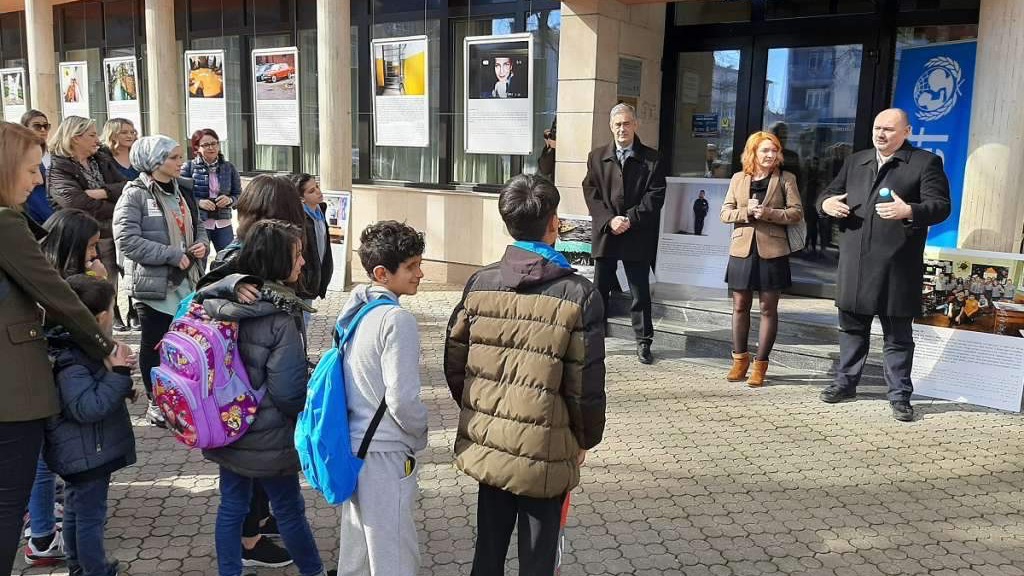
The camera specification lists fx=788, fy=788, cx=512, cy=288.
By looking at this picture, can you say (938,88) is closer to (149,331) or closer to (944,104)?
(944,104)

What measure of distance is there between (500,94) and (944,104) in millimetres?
4447

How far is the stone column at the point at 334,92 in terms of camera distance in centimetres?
927

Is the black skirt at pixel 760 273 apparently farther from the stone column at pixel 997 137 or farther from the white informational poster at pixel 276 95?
the white informational poster at pixel 276 95

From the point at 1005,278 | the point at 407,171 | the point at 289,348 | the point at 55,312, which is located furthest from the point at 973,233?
the point at 407,171

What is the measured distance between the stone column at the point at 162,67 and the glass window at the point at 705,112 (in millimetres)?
7289

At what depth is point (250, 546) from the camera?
3369 mm

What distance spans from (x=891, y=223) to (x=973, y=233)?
92 cm

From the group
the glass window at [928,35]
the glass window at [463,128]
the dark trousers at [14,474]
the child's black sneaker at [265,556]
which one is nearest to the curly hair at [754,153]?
the glass window at [928,35]

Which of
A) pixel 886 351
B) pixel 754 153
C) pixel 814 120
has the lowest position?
pixel 886 351

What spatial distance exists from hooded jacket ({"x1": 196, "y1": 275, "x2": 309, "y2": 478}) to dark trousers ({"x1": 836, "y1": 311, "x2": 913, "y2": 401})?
13.7 ft

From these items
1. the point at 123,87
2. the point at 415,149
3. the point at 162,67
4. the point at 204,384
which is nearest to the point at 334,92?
the point at 415,149

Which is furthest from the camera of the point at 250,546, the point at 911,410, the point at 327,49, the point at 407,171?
the point at 407,171

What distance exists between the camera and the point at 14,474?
8.68ft

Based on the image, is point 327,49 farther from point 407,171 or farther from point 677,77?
point 677,77
